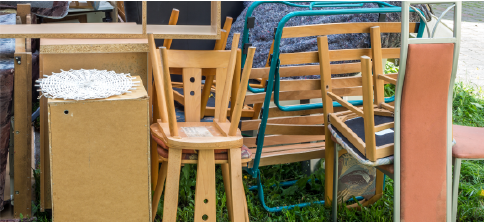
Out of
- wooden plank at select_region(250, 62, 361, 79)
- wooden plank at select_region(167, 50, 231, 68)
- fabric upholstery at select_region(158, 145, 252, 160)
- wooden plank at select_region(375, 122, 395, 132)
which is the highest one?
wooden plank at select_region(167, 50, 231, 68)

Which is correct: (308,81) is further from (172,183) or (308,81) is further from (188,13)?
(188,13)

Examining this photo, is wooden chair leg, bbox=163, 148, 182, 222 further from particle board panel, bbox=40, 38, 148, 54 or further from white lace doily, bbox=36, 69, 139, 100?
particle board panel, bbox=40, 38, 148, 54

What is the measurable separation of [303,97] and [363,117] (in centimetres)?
71

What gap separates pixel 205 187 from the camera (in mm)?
1926

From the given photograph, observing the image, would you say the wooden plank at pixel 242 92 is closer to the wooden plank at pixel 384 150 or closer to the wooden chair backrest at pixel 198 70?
the wooden chair backrest at pixel 198 70

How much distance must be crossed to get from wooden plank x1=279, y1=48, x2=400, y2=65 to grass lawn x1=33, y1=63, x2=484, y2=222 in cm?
84

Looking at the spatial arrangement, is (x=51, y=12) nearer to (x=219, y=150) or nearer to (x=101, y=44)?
(x=101, y=44)

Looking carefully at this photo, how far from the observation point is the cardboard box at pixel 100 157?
175 centimetres

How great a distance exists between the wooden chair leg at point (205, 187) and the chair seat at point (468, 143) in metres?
1.13

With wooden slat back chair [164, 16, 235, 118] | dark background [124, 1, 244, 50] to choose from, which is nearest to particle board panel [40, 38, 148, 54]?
wooden slat back chair [164, 16, 235, 118]

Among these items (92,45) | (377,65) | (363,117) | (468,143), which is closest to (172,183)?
(92,45)

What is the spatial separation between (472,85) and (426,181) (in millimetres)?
3496

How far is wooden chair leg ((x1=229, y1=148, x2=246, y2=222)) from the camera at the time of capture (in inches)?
74.7

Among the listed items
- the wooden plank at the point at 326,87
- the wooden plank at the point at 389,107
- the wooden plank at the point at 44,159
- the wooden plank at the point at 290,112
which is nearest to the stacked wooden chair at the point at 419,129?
the wooden plank at the point at 389,107
